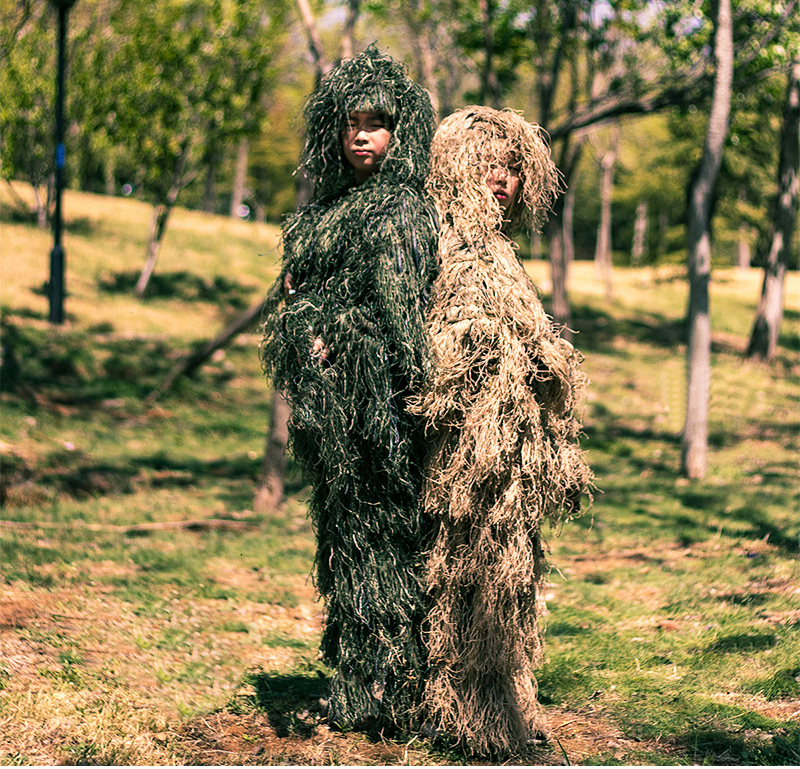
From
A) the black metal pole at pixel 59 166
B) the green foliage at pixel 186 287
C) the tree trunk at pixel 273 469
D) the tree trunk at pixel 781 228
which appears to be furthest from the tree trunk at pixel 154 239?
the tree trunk at pixel 781 228

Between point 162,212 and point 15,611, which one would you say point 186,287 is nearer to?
point 162,212

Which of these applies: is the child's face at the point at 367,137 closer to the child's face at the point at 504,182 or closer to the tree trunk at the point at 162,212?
the child's face at the point at 504,182

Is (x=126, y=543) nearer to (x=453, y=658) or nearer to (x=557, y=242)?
(x=453, y=658)

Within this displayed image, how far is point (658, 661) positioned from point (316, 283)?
2.73m

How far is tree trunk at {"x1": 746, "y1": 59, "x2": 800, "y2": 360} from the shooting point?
49.6 feet

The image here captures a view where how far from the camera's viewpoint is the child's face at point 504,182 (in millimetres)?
3428

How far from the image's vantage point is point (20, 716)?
3.42 meters

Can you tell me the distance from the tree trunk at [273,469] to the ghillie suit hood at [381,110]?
4934 mm

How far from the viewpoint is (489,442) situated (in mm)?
3158

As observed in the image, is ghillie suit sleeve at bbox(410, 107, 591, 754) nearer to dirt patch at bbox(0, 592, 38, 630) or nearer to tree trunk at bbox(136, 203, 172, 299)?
dirt patch at bbox(0, 592, 38, 630)

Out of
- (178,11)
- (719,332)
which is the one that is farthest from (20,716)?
(719,332)

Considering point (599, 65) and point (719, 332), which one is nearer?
point (599, 65)

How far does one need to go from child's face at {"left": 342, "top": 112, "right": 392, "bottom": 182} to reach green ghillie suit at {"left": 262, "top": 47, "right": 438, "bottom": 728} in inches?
1.6

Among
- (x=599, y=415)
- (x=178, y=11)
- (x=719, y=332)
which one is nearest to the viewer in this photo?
(x=599, y=415)
